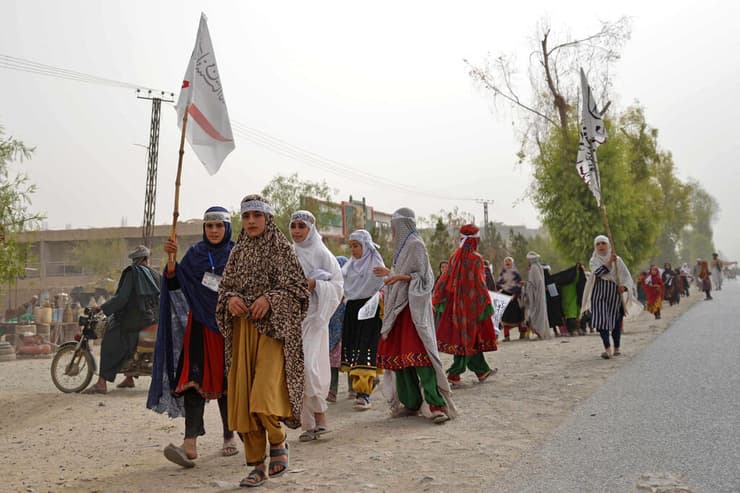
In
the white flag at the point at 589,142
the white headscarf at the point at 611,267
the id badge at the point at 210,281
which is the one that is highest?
the white flag at the point at 589,142

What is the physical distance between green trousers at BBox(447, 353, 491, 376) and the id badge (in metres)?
4.28

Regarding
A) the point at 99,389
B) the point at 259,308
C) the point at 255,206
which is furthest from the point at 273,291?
the point at 99,389

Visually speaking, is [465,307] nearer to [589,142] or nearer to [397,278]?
[397,278]

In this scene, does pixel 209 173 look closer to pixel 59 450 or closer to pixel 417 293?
pixel 417 293

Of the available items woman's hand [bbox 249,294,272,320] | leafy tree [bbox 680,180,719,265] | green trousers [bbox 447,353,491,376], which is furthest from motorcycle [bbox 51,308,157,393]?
leafy tree [bbox 680,180,719,265]

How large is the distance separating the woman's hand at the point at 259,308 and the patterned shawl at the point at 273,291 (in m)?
0.06

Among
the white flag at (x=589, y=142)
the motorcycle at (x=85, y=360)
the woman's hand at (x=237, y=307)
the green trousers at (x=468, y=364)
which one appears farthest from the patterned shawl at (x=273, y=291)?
the white flag at (x=589, y=142)

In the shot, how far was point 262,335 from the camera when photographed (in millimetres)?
4477

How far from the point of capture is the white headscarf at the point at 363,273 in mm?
7863

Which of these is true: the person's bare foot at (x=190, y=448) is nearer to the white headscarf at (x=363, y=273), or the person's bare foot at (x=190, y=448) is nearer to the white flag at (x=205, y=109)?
the white flag at (x=205, y=109)

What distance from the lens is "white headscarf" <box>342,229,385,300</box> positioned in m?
7.86

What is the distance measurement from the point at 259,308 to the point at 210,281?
889 millimetres

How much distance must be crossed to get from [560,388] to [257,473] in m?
4.52

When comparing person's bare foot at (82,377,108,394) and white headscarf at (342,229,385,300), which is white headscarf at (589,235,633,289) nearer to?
white headscarf at (342,229,385,300)
